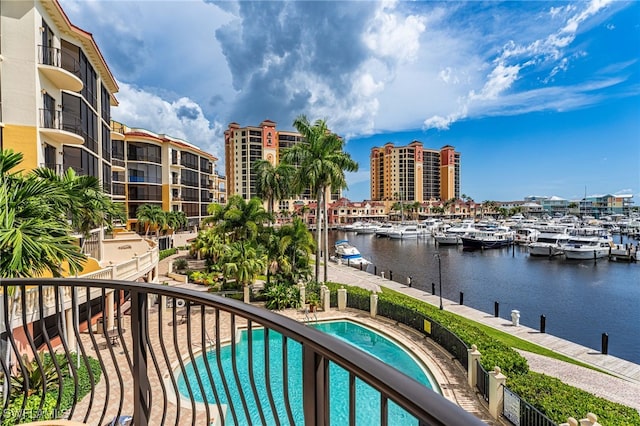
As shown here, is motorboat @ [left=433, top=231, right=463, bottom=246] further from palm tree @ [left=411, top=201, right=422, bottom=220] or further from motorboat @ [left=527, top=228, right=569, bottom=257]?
palm tree @ [left=411, top=201, right=422, bottom=220]

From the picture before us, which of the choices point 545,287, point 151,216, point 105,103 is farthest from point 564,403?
point 151,216

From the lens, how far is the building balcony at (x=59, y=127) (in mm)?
14516

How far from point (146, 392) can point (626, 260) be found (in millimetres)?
51913

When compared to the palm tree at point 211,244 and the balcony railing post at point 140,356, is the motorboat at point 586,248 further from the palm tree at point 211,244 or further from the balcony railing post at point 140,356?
the balcony railing post at point 140,356

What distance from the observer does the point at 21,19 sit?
44.3 feet

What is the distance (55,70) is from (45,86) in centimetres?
94

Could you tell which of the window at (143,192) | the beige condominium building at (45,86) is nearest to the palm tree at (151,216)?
the window at (143,192)

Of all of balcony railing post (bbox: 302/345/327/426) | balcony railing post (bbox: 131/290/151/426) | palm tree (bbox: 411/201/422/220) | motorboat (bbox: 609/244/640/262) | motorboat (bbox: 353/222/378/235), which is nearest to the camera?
balcony railing post (bbox: 302/345/327/426)

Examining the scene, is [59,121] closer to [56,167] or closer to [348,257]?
[56,167]

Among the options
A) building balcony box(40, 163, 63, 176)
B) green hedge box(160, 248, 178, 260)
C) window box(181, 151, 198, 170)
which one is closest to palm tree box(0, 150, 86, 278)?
building balcony box(40, 163, 63, 176)

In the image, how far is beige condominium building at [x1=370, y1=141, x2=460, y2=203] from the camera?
4648 inches

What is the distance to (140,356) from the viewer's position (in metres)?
2.22

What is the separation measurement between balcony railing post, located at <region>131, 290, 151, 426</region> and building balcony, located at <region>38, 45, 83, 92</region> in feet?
55.4

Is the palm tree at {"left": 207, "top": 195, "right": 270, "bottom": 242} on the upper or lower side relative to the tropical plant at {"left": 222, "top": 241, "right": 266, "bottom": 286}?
upper
